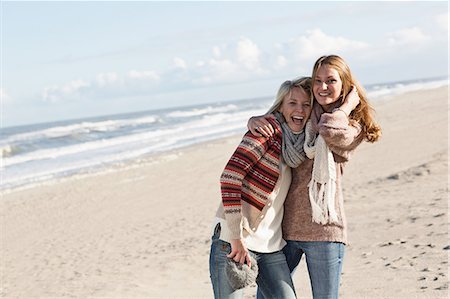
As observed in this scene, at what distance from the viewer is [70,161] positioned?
23.5 m

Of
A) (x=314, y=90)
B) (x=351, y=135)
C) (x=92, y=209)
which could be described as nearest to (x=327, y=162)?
(x=351, y=135)

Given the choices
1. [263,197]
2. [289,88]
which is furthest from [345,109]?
[263,197]

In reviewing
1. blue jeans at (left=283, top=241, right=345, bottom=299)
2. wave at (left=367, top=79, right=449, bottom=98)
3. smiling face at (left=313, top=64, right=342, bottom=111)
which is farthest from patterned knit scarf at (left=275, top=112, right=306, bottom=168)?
wave at (left=367, top=79, right=449, bottom=98)

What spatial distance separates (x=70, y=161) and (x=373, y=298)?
1949 cm

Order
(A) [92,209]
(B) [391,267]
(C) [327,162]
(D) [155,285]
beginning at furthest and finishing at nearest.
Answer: (A) [92,209], (D) [155,285], (B) [391,267], (C) [327,162]

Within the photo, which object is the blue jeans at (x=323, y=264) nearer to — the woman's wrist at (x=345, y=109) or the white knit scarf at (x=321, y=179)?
the white knit scarf at (x=321, y=179)

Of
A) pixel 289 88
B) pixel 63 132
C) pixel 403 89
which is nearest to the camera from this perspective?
pixel 289 88

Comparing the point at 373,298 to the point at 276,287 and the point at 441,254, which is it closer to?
the point at 441,254

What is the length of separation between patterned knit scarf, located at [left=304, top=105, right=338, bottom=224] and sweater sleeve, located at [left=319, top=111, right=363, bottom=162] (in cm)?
5

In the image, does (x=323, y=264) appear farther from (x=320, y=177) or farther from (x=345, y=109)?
(x=345, y=109)

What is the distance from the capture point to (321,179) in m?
3.26

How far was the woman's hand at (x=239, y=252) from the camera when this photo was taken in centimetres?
329

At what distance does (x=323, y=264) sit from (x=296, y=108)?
85cm

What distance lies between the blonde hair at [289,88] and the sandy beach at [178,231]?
2.48 meters
